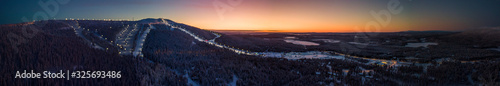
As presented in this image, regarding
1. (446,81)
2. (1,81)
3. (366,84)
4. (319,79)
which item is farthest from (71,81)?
A: (446,81)

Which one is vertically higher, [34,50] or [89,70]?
[34,50]

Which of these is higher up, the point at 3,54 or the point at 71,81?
the point at 3,54

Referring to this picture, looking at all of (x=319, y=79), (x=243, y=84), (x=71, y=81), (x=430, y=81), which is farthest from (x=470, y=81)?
(x=71, y=81)

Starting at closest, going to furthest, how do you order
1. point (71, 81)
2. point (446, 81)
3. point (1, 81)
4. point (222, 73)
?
point (1, 81) < point (71, 81) < point (446, 81) < point (222, 73)

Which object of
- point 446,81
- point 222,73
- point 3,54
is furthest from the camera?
point 222,73

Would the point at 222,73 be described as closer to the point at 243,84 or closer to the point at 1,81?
the point at 243,84

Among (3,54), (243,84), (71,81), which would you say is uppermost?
(3,54)

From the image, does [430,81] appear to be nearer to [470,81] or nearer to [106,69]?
[470,81]

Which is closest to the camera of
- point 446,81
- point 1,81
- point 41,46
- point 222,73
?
point 1,81

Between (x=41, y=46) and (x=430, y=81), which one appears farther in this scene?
(x=41, y=46)
